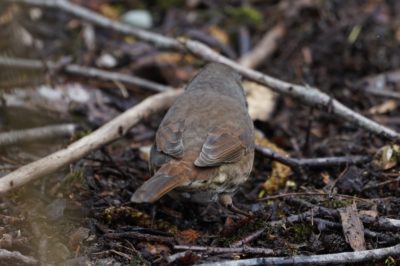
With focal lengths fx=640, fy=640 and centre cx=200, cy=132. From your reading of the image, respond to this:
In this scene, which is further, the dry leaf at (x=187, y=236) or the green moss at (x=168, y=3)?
the green moss at (x=168, y=3)

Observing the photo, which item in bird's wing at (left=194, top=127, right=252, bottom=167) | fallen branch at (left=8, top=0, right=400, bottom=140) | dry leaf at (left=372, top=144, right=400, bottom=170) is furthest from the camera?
fallen branch at (left=8, top=0, right=400, bottom=140)

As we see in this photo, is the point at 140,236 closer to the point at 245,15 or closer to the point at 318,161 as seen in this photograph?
the point at 318,161

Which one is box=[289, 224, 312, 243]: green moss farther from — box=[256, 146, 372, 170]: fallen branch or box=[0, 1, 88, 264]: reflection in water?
box=[0, 1, 88, 264]: reflection in water

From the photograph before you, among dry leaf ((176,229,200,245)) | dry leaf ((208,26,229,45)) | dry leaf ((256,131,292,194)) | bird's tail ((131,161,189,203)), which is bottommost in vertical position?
dry leaf ((176,229,200,245))

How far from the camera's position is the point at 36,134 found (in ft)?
18.8

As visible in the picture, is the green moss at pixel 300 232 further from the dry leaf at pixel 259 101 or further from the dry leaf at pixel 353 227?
the dry leaf at pixel 259 101

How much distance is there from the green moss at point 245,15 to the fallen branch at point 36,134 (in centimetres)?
332

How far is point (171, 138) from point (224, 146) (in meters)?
0.41

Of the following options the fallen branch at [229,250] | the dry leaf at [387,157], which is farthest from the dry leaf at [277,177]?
the fallen branch at [229,250]

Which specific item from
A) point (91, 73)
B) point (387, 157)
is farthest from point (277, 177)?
point (91, 73)

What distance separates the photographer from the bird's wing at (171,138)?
4738 mm

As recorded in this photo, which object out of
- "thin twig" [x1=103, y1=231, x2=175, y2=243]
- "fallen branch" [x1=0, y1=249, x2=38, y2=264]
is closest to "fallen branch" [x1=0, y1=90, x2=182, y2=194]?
"fallen branch" [x1=0, y1=249, x2=38, y2=264]

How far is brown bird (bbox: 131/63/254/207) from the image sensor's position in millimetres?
4551

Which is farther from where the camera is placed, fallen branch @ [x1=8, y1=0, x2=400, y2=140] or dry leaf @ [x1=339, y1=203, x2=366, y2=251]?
fallen branch @ [x1=8, y1=0, x2=400, y2=140]
